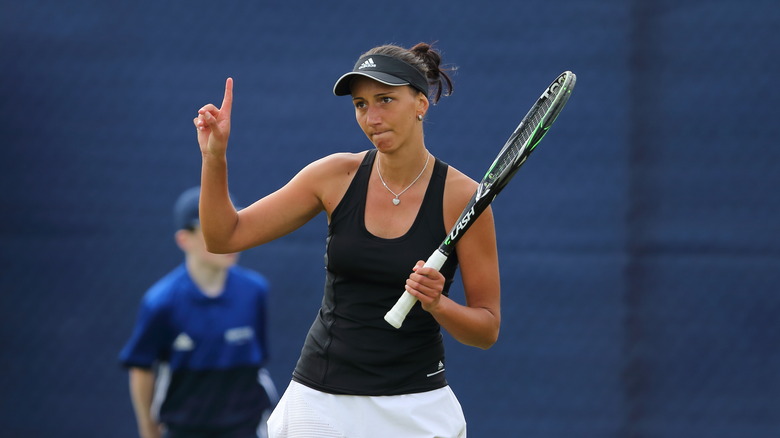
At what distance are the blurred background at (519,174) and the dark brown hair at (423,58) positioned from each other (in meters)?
1.51

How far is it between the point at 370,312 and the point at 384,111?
0.44 meters

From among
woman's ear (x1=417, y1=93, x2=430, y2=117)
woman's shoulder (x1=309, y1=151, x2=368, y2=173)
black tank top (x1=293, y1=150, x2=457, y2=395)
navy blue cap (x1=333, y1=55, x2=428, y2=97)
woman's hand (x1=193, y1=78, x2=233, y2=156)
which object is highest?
navy blue cap (x1=333, y1=55, x2=428, y2=97)

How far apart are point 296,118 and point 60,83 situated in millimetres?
911

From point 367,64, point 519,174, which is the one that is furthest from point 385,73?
point 519,174

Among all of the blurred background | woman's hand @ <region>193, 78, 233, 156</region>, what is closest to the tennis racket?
woman's hand @ <region>193, 78, 233, 156</region>

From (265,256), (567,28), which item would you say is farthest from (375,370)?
(567,28)

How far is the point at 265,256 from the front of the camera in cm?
406

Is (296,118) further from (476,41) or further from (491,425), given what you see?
(491,425)

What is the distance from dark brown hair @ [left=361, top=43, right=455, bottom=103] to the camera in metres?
2.37

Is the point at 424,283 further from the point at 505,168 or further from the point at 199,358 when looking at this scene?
the point at 199,358

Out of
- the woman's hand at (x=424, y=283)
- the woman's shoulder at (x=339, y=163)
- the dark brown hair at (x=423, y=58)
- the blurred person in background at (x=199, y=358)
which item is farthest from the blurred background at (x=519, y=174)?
the woman's hand at (x=424, y=283)

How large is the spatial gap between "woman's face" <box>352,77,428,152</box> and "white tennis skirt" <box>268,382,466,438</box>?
551 millimetres

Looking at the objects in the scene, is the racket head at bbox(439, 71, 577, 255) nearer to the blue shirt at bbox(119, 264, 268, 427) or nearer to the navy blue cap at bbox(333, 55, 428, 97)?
the navy blue cap at bbox(333, 55, 428, 97)

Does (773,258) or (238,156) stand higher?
(238,156)
